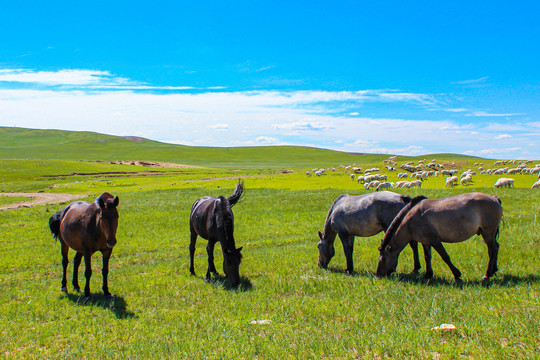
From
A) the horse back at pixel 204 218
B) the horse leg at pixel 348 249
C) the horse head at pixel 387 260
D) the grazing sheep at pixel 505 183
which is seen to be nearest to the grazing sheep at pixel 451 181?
the grazing sheep at pixel 505 183

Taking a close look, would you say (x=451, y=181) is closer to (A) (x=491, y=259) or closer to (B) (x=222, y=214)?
(A) (x=491, y=259)

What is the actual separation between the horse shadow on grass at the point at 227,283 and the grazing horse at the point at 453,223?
434 centimetres

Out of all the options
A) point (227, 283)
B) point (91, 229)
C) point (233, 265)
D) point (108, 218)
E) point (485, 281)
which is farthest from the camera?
point (227, 283)

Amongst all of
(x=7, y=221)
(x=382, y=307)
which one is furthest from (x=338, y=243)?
Answer: (x=7, y=221)

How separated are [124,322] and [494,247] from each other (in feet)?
29.4

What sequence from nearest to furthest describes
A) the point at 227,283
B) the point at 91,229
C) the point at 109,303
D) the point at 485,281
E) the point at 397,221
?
the point at 485,281, the point at 109,303, the point at 91,229, the point at 397,221, the point at 227,283

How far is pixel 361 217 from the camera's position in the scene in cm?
1109

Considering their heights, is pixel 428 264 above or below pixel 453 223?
below

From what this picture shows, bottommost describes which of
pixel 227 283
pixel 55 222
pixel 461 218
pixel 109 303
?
pixel 109 303

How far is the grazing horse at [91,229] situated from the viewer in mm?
9039

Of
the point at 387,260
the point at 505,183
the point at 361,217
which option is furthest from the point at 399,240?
the point at 505,183

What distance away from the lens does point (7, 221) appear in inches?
1056

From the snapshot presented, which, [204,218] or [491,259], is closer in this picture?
[491,259]

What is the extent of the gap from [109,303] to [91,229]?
1977 millimetres
